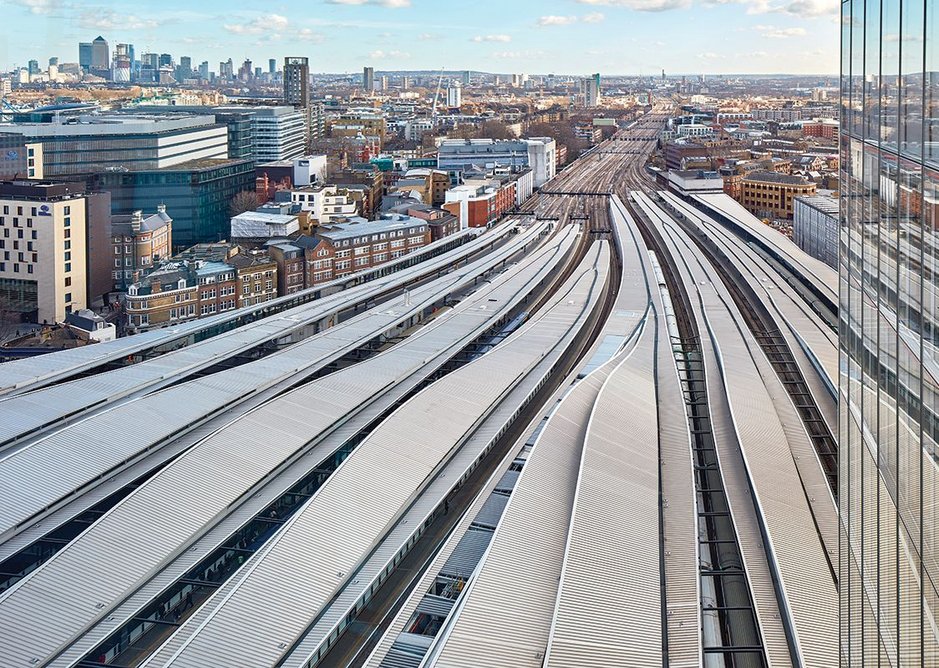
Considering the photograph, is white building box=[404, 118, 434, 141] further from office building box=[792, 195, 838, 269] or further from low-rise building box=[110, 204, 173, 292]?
low-rise building box=[110, 204, 173, 292]

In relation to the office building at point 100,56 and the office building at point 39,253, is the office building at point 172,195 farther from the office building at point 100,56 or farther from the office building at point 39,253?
the office building at point 100,56

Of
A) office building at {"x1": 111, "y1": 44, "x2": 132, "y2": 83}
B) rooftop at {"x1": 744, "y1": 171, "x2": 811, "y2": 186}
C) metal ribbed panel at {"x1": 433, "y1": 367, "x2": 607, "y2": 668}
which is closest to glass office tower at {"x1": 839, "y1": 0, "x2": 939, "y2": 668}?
metal ribbed panel at {"x1": 433, "y1": 367, "x2": 607, "y2": 668}

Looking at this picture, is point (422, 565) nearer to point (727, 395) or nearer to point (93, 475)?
point (93, 475)

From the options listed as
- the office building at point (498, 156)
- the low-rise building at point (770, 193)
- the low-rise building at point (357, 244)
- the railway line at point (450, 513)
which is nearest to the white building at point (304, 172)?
the office building at point (498, 156)

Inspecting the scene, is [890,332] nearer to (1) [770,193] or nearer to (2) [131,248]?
(2) [131,248]

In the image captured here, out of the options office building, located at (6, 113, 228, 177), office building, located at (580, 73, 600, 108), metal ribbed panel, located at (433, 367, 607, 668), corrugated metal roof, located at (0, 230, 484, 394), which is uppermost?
office building, located at (580, 73, 600, 108)

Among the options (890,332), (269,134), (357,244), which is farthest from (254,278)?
(269,134)

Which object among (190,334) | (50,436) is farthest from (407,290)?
(50,436)
